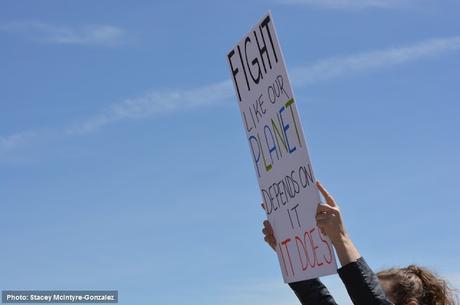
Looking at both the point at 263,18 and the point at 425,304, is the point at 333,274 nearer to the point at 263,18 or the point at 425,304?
the point at 425,304

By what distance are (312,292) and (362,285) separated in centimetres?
147

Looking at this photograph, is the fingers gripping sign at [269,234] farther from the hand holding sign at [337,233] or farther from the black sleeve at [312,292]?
the hand holding sign at [337,233]

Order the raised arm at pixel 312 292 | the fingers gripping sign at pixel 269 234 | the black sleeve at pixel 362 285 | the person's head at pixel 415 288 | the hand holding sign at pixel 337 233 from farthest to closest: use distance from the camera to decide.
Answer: the fingers gripping sign at pixel 269 234 < the raised arm at pixel 312 292 < the person's head at pixel 415 288 < the hand holding sign at pixel 337 233 < the black sleeve at pixel 362 285

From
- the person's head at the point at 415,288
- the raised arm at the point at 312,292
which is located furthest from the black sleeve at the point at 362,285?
the raised arm at the point at 312,292

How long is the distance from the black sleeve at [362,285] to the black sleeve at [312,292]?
135cm

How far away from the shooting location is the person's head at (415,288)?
6.62 meters

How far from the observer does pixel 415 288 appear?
6.65m

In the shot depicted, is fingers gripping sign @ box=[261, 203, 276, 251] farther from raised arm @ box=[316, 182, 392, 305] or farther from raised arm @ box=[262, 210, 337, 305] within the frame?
raised arm @ box=[316, 182, 392, 305]

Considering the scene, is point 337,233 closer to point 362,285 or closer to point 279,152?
point 362,285

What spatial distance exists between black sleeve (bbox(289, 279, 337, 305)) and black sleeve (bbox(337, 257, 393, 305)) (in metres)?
1.35

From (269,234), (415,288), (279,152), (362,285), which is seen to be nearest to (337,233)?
(362,285)

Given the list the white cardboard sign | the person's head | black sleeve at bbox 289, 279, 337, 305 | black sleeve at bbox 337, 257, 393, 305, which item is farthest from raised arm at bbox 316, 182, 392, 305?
black sleeve at bbox 289, 279, 337, 305

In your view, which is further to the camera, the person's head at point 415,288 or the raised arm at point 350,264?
the person's head at point 415,288

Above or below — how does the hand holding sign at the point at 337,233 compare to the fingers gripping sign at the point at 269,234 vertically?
below
